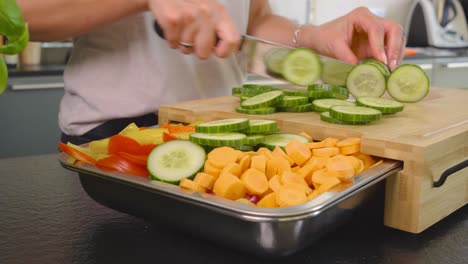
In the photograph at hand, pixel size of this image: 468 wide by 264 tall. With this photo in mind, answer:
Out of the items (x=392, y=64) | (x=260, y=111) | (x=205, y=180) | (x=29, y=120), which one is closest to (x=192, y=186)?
(x=205, y=180)

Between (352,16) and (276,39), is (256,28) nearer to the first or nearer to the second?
(276,39)

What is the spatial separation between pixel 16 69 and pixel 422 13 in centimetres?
249

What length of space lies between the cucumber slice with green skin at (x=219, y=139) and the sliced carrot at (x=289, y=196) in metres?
0.15

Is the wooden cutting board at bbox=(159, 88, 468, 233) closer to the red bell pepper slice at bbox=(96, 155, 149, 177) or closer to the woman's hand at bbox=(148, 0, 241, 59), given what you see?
the woman's hand at bbox=(148, 0, 241, 59)

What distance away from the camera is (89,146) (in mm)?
860

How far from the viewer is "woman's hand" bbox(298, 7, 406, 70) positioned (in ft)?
4.12


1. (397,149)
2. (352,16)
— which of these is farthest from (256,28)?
(397,149)

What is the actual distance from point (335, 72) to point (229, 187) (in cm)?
69

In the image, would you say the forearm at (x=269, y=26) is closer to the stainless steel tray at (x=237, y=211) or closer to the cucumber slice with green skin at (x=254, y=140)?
the cucumber slice with green skin at (x=254, y=140)

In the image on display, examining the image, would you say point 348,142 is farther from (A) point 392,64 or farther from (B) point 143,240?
(A) point 392,64

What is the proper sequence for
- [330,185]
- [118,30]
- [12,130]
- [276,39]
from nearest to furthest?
[330,185] → [118,30] → [276,39] → [12,130]

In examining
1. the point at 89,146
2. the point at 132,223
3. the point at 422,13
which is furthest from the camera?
the point at 422,13

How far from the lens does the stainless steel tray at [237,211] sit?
1.89ft

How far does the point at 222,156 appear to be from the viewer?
71 centimetres
